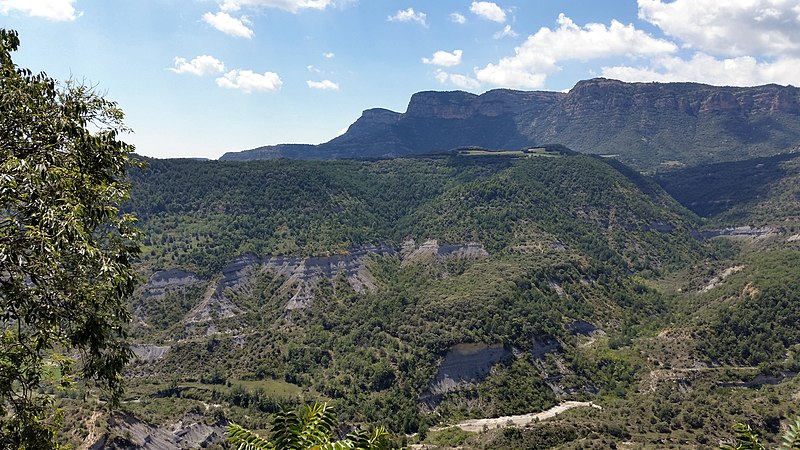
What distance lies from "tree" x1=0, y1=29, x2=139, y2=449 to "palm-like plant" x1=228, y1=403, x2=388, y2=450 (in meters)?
4.46

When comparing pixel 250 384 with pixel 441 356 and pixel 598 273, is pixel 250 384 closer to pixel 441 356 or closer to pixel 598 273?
pixel 441 356

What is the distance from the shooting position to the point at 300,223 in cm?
14175

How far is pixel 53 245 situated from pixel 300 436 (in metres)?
6.25

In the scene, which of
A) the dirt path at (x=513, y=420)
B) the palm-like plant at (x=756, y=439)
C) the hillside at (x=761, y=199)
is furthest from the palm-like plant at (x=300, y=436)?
the hillside at (x=761, y=199)

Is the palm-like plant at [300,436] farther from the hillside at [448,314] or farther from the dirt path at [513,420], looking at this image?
the dirt path at [513,420]

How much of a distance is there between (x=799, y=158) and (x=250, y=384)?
701ft

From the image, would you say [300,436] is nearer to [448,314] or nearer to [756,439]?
[756,439]

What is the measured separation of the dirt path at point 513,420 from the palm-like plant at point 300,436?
2609 inches

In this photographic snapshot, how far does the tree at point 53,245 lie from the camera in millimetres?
10193

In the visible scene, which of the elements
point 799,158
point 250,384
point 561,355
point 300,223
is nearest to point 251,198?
point 300,223

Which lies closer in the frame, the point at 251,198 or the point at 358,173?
the point at 251,198

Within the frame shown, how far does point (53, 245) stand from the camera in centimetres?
973

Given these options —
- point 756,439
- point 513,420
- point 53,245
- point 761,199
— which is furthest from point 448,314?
point 761,199

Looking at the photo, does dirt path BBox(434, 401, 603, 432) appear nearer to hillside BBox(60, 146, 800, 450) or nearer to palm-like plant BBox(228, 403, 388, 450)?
hillside BBox(60, 146, 800, 450)
